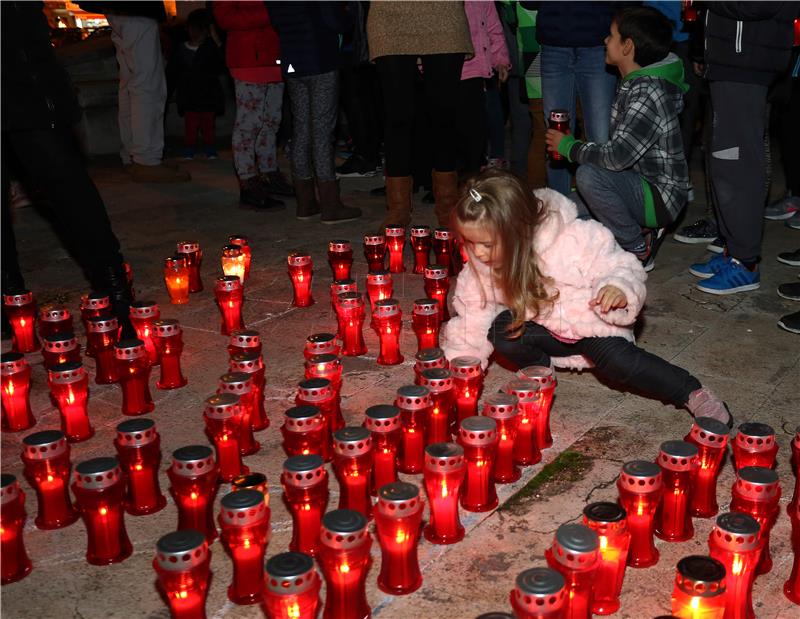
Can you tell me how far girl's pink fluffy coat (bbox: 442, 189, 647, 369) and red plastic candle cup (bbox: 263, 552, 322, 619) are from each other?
148cm

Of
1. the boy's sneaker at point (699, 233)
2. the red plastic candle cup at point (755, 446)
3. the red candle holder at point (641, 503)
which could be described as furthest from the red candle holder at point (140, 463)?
the boy's sneaker at point (699, 233)

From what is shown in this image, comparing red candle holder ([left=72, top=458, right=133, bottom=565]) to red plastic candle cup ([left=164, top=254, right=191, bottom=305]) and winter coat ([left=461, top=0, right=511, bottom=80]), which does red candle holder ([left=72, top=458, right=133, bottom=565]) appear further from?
winter coat ([left=461, top=0, right=511, bottom=80])

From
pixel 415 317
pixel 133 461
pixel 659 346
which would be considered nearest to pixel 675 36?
pixel 659 346

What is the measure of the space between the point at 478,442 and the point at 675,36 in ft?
13.7

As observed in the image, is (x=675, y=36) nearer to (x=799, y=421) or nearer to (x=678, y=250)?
(x=678, y=250)

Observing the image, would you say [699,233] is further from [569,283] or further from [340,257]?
[569,283]

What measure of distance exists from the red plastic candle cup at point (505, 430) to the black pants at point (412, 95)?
9.63 feet

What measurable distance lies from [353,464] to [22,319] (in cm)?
222

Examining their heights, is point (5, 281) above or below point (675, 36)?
below

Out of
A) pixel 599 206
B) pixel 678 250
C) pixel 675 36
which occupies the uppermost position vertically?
pixel 675 36

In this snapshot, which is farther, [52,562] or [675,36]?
[675,36]

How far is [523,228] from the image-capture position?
10.1ft

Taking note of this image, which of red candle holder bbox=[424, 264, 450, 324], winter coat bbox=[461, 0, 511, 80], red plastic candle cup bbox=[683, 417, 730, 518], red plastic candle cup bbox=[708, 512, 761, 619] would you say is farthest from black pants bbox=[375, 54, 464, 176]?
red plastic candle cup bbox=[708, 512, 761, 619]

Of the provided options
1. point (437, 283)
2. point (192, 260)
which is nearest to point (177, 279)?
point (192, 260)
